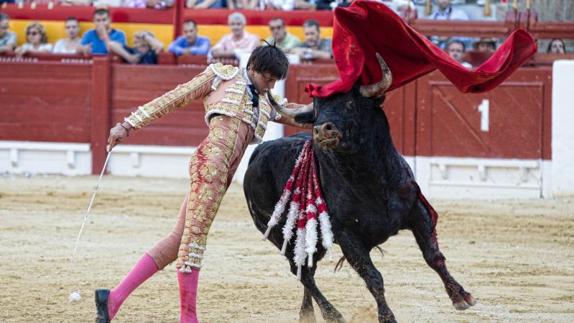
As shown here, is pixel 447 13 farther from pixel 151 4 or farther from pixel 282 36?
pixel 151 4

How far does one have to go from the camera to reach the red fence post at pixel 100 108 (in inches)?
466

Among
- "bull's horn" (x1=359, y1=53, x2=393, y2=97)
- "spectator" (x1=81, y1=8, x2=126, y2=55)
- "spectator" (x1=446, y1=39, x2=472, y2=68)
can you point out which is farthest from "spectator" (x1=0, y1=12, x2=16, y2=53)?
"bull's horn" (x1=359, y1=53, x2=393, y2=97)

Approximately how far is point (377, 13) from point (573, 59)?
595cm

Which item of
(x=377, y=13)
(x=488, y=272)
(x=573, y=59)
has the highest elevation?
(x=377, y=13)

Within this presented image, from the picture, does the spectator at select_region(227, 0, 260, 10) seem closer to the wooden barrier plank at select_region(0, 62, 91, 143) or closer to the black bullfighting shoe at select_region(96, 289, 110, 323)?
the wooden barrier plank at select_region(0, 62, 91, 143)

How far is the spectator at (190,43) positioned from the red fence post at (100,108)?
66 centimetres

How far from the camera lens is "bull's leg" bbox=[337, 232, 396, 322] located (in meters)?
4.78

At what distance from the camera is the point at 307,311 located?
5.47 m

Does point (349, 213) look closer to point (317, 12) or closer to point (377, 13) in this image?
point (377, 13)

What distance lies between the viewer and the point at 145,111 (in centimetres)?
491

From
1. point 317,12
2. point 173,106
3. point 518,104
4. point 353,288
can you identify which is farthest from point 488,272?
point 317,12

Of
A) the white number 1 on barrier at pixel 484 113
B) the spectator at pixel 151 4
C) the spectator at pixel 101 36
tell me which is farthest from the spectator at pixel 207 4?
the white number 1 on barrier at pixel 484 113

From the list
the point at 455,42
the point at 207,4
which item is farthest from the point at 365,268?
the point at 207,4

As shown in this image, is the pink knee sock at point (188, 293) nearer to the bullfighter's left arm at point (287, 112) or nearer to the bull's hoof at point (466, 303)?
the bullfighter's left arm at point (287, 112)
